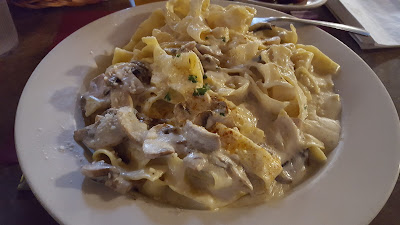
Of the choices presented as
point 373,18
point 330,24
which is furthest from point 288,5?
point 373,18

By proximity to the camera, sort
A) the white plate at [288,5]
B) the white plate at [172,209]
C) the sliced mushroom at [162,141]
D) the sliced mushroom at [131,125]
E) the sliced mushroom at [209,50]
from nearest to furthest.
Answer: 1. the white plate at [172,209]
2. the sliced mushroom at [162,141]
3. the sliced mushroom at [131,125]
4. the sliced mushroom at [209,50]
5. the white plate at [288,5]

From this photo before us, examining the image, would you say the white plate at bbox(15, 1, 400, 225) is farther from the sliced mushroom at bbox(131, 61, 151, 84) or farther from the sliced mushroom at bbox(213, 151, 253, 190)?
the sliced mushroom at bbox(131, 61, 151, 84)

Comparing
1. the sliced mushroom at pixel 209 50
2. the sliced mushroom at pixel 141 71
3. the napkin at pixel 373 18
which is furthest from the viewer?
the napkin at pixel 373 18

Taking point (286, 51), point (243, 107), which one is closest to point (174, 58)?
point (243, 107)

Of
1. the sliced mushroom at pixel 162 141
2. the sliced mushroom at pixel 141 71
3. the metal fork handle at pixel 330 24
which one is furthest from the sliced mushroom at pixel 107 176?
the metal fork handle at pixel 330 24

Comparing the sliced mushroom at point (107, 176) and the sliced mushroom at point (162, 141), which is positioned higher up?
the sliced mushroom at point (162, 141)

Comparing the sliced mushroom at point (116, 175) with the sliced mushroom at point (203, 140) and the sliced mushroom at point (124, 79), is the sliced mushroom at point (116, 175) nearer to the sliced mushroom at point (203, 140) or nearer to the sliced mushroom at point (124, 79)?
the sliced mushroom at point (203, 140)

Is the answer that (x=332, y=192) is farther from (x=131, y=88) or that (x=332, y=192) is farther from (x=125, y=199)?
(x=131, y=88)
